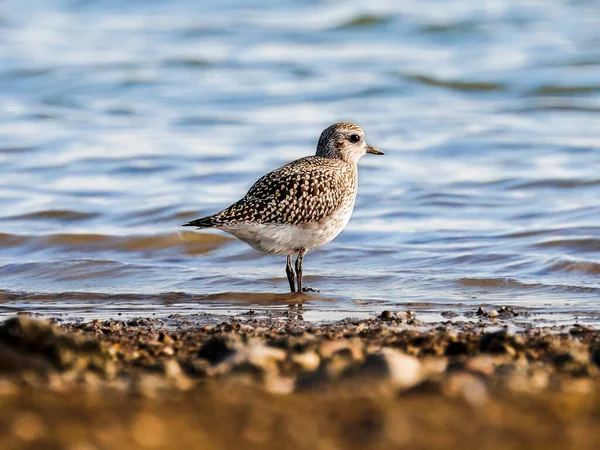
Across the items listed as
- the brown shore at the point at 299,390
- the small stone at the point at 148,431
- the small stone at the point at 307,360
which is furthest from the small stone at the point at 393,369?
the small stone at the point at 148,431

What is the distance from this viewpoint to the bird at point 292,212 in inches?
333

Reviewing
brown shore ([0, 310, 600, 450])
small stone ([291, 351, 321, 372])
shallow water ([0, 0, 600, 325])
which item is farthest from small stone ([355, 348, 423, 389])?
shallow water ([0, 0, 600, 325])

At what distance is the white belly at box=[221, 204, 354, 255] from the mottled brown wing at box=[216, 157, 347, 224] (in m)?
0.05

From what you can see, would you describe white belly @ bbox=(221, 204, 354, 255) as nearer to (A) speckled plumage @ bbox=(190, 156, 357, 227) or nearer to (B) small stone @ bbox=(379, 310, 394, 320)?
(A) speckled plumage @ bbox=(190, 156, 357, 227)

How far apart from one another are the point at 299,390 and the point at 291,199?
438 cm

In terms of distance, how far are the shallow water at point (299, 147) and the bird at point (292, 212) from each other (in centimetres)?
48

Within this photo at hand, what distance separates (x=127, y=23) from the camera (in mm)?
27797

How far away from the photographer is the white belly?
8.50m

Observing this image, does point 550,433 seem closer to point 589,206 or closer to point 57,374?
point 57,374

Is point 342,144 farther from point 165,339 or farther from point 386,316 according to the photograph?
point 165,339

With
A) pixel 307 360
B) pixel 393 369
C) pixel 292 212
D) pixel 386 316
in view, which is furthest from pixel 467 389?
pixel 292 212

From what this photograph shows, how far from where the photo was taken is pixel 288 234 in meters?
8.62

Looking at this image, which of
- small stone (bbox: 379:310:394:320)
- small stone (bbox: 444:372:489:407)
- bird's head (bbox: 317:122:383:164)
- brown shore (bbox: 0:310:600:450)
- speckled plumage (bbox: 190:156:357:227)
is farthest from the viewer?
bird's head (bbox: 317:122:383:164)

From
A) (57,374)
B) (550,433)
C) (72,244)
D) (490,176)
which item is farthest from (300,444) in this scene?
(490,176)
